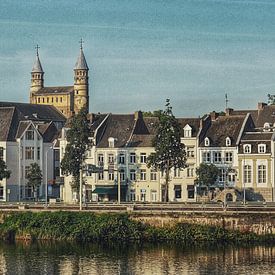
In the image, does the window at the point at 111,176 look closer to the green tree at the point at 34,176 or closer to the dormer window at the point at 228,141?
the green tree at the point at 34,176

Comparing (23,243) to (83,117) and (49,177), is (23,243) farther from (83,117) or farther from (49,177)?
(49,177)

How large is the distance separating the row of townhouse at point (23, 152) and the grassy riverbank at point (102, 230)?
31.3 m

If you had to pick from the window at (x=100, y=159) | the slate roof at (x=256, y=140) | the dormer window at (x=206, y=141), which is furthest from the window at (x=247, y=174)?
the window at (x=100, y=159)

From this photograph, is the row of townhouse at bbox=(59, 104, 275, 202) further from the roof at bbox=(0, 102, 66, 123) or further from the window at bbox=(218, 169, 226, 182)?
the roof at bbox=(0, 102, 66, 123)

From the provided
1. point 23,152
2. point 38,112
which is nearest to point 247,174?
point 23,152

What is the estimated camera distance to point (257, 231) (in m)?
91.2

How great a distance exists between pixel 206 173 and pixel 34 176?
A: 23.9 meters

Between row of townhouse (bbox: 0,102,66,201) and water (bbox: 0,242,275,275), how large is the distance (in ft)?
127

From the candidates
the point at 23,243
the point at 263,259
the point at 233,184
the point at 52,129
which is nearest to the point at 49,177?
the point at 52,129

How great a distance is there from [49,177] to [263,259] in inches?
2372

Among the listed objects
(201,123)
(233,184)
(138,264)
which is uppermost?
(201,123)

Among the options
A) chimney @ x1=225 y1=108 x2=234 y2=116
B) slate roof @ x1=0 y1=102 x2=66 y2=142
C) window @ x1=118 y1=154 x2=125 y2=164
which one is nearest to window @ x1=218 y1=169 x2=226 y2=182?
chimney @ x1=225 y1=108 x2=234 y2=116

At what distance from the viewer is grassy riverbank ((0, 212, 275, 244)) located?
300ft

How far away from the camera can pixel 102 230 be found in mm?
94188
